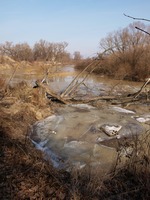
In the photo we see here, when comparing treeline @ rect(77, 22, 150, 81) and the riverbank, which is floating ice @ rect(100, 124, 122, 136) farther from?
treeline @ rect(77, 22, 150, 81)

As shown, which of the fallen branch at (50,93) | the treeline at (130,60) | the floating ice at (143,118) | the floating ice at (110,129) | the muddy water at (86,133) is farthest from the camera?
the treeline at (130,60)

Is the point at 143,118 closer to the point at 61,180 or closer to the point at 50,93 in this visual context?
the point at 50,93

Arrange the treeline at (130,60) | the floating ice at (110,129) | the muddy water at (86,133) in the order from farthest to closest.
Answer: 1. the treeline at (130,60)
2. the floating ice at (110,129)
3. the muddy water at (86,133)

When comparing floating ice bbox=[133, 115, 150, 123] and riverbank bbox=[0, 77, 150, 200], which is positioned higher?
riverbank bbox=[0, 77, 150, 200]

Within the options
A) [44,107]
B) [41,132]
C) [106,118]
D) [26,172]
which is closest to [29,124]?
[41,132]

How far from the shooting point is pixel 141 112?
10.3 metres

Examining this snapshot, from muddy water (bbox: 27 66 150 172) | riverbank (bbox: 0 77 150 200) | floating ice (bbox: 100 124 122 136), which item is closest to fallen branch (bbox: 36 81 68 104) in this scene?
muddy water (bbox: 27 66 150 172)

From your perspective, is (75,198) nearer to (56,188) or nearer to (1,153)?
(56,188)

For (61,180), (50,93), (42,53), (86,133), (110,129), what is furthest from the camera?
(42,53)

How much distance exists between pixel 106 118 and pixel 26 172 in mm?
5517

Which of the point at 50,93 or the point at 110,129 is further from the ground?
the point at 50,93

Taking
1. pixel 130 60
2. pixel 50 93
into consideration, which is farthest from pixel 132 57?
pixel 50 93

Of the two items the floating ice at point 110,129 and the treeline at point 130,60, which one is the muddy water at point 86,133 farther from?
the treeline at point 130,60

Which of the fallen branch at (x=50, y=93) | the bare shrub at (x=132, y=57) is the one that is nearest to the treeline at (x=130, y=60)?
the bare shrub at (x=132, y=57)
